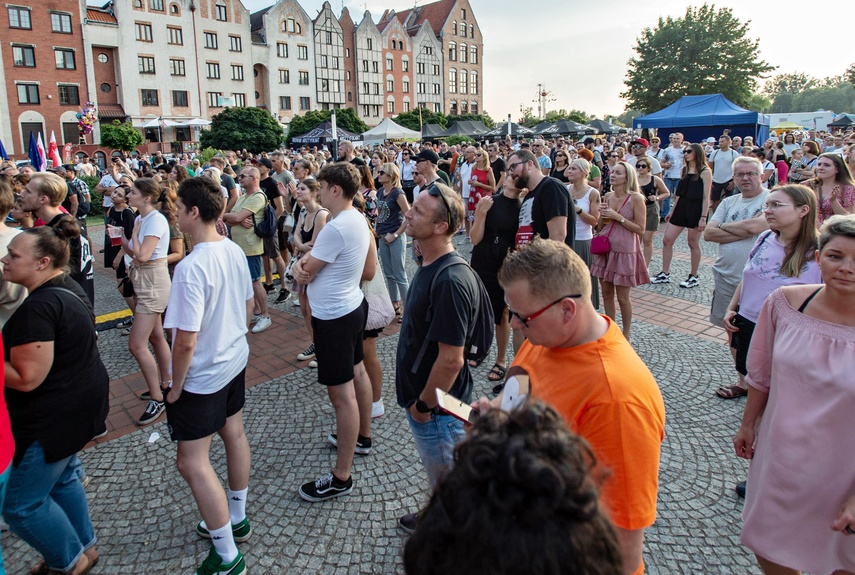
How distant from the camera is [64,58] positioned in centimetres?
4219

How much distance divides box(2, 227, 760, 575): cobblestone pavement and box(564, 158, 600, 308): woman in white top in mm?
1317

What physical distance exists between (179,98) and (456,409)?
55328 mm

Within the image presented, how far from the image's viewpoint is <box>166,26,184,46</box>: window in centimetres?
4766

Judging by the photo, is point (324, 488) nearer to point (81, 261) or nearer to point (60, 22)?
point (81, 261)

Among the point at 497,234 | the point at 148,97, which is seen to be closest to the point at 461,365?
the point at 497,234

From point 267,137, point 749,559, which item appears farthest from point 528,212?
point 267,137

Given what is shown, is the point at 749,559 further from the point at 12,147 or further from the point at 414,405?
the point at 12,147

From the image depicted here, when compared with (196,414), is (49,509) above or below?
below

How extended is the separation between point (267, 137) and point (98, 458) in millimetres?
36350

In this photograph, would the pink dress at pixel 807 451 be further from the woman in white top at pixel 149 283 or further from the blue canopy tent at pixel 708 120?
the blue canopy tent at pixel 708 120

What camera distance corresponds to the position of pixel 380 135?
115 feet

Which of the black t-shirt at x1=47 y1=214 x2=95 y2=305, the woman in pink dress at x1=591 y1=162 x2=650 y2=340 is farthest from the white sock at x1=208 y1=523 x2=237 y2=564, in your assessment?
the woman in pink dress at x1=591 y1=162 x2=650 y2=340

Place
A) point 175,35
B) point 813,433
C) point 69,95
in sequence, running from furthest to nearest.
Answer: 1. point 175,35
2. point 69,95
3. point 813,433

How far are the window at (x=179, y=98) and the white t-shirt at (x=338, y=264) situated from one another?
174ft
